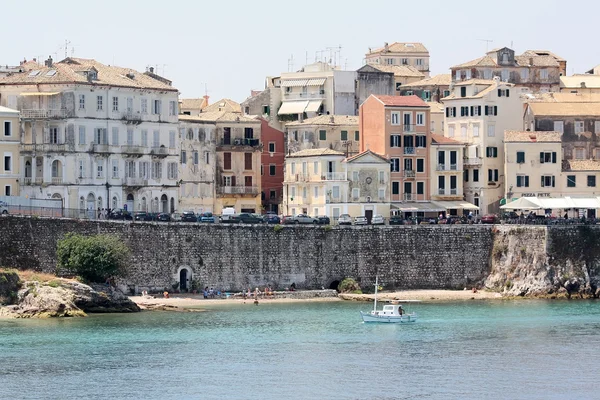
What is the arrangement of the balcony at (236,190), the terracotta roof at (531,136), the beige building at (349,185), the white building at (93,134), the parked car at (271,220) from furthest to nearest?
the balcony at (236,190), the terracotta roof at (531,136), the beige building at (349,185), the white building at (93,134), the parked car at (271,220)

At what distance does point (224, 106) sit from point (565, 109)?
25.8 metres

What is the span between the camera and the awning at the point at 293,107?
152500 millimetres

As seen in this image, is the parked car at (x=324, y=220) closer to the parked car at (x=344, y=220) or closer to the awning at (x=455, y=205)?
the parked car at (x=344, y=220)

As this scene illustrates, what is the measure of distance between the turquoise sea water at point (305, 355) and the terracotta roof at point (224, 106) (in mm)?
34639

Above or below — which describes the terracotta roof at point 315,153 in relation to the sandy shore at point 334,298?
above

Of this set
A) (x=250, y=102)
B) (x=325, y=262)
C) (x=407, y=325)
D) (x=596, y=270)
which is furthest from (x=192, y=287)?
(x=250, y=102)

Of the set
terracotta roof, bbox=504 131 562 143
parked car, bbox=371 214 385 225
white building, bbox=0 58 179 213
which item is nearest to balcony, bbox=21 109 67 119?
white building, bbox=0 58 179 213

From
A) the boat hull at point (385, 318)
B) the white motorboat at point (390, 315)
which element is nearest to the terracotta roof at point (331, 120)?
the white motorboat at point (390, 315)

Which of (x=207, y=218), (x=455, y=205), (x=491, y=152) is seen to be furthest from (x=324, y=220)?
(x=491, y=152)

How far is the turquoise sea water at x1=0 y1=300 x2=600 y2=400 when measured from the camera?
290ft

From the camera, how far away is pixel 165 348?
329 ft

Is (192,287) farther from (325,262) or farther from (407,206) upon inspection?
(407,206)

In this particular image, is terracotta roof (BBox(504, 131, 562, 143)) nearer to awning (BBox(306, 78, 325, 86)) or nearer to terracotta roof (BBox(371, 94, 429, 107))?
terracotta roof (BBox(371, 94, 429, 107))

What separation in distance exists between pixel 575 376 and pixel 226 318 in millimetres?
25817
